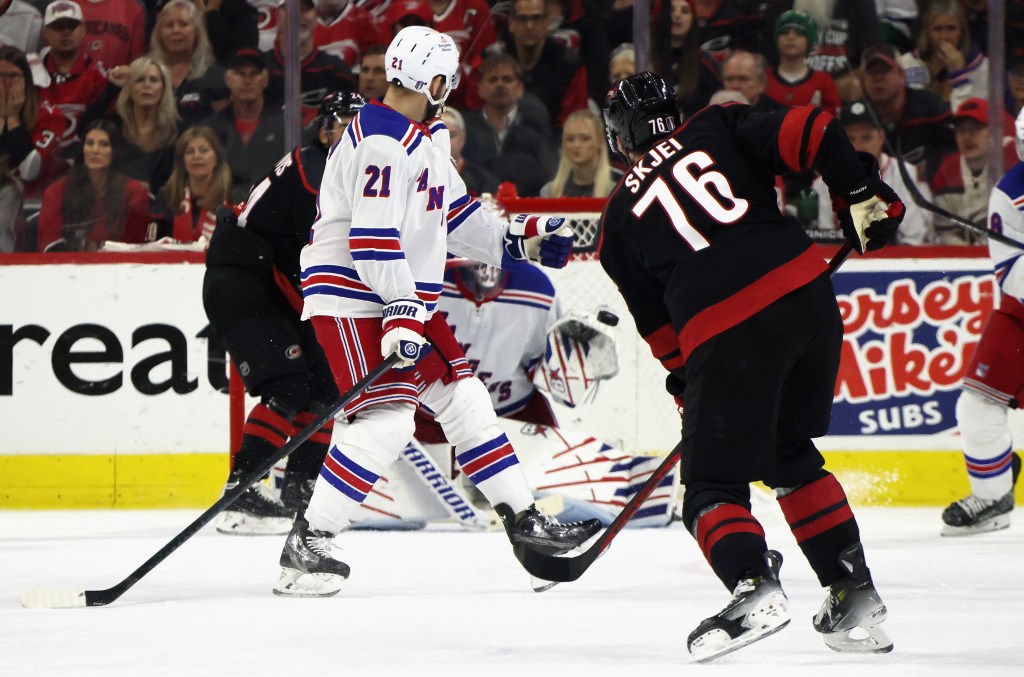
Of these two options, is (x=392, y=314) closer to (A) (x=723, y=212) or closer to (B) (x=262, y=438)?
(A) (x=723, y=212)

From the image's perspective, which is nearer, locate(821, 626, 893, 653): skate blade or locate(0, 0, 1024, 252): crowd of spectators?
locate(821, 626, 893, 653): skate blade

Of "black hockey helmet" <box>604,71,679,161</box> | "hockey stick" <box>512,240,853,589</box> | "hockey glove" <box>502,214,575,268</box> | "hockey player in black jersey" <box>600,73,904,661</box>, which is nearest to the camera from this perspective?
"hockey player in black jersey" <box>600,73,904,661</box>

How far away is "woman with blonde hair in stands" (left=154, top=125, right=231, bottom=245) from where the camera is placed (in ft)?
18.1

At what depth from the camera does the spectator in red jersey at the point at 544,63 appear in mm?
5828

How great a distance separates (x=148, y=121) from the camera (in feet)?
18.5

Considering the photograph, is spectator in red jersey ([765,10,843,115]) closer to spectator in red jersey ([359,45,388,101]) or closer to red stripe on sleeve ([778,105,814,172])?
spectator in red jersey ([359,45,388,101])

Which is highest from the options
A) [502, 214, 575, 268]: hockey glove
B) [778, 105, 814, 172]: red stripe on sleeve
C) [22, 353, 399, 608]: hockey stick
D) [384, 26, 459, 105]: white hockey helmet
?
[384, 26, 459, 105]: white hockey helmet

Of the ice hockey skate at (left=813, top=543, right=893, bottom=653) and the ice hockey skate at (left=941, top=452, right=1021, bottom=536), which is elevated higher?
the ice hockey skate at (left=813, top=543, right=893, bottom=653)

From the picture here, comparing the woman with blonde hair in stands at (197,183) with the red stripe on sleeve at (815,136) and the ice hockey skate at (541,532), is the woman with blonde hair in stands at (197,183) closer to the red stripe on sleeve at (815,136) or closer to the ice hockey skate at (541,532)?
the ice hockey skate at (541,532)

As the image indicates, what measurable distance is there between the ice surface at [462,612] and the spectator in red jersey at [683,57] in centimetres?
198

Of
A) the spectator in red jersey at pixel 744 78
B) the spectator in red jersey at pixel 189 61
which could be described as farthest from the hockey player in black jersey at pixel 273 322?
the spectator in red jersey at pixel 744 78

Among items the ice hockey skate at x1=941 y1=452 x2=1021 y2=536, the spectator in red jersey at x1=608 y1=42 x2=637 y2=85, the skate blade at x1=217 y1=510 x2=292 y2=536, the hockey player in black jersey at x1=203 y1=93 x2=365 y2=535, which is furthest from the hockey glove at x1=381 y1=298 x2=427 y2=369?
the spectator in red jersey at x1=608 y1=42 x2=637 y2=85

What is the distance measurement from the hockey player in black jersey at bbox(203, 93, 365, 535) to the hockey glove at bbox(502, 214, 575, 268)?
97cm

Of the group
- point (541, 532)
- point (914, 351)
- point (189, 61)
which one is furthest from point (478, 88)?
point (541, 532)
